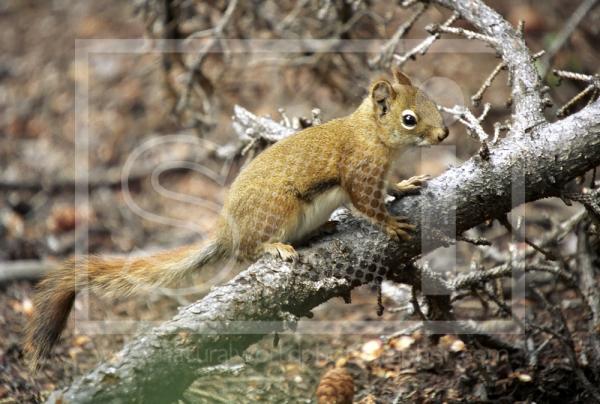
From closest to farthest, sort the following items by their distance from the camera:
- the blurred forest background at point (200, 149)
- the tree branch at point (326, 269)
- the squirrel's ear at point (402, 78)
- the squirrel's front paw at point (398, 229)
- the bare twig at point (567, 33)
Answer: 1. the tree branch at point (326, 269)
2. the squirrel's front paw at point (398, 229)
3. the squirrel's ear at point (402, 78)
4. the blurred forest background at point (200, 149)
5. the bare twig at point (567, 33)

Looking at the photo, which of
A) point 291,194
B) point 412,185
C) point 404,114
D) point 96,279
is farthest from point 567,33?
point 96,279

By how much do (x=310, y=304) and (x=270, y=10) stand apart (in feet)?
9.31

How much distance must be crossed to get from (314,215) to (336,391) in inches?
23.8

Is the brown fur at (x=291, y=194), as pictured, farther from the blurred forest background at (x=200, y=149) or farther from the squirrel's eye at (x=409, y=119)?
the blurred forest background at (x=200, y=149)

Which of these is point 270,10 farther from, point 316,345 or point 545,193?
point 545,193

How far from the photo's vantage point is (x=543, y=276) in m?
3.13

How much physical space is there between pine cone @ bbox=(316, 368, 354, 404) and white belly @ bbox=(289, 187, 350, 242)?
A: 0.50m

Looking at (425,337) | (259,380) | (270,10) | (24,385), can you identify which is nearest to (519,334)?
(425,337)

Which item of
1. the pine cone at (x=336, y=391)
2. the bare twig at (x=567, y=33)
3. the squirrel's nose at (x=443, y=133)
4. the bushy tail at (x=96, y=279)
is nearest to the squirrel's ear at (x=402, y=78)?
the squirrel's nose at (x=443, y=133)

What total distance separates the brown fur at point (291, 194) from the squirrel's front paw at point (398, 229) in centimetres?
13

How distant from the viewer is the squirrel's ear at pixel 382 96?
2549 mm

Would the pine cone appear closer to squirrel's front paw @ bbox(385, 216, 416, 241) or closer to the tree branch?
the tree branch

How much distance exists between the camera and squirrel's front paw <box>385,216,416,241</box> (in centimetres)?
215

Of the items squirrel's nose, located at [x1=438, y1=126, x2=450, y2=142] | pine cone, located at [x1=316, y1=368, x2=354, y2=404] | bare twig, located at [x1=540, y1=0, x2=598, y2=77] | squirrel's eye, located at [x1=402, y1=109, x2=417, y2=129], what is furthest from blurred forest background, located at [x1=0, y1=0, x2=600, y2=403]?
squirrel's eye, located at [x1=402, y1=109, x2=417, y2=129]
